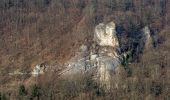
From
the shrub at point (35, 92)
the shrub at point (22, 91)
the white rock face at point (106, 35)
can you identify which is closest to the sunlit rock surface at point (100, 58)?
the white rock face at point (106, 35)

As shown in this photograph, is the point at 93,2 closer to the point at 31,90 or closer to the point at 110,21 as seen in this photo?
the point at 110,21

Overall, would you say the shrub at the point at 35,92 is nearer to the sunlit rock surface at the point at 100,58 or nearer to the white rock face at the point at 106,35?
the sunlit rock surface at the point at 100,58

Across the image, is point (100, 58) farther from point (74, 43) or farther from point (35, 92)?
point (35, 92)

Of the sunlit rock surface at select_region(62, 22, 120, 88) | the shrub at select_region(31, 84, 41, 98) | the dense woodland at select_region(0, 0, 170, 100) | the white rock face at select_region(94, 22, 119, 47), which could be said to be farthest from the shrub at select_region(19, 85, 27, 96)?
the white rock face at select_region(94, 22, 119, 47)

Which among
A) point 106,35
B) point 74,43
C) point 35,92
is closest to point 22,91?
point 35,92

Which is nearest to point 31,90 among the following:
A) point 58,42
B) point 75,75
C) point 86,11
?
point 75,75
